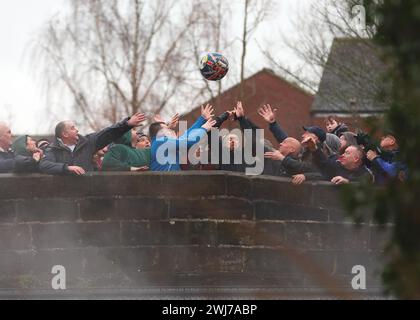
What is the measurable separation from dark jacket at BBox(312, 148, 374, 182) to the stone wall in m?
0.18

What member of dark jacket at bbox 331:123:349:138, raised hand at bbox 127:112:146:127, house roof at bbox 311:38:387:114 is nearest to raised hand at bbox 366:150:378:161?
dark jacket at bbox 331:123:349:138

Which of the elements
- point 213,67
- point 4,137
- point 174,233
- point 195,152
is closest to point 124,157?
point 195,152

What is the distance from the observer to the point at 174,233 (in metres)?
15.7

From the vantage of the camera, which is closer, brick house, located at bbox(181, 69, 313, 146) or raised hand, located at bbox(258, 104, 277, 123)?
raised hand, located at bbox(258, 104, 277, 123)

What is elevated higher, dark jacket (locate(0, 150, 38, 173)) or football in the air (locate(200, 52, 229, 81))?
football in the air (locate(200, 52, 229, 81))

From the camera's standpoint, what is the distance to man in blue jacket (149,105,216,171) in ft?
52.0

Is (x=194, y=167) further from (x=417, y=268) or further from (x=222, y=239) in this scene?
(x=417, y=268)

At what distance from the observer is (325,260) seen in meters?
15.9

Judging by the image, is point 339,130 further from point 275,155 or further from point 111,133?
point 111,133

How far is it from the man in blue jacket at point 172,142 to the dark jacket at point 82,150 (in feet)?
1.53

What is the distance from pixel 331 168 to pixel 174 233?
197 centimetres

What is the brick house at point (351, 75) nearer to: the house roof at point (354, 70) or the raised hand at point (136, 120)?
the house roof at point (354, 70)

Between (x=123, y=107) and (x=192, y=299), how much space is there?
34.6 m

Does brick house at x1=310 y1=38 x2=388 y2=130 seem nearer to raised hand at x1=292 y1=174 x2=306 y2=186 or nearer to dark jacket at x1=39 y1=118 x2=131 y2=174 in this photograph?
raised hand at x1=292 y1=174 x2=306 y2=186
